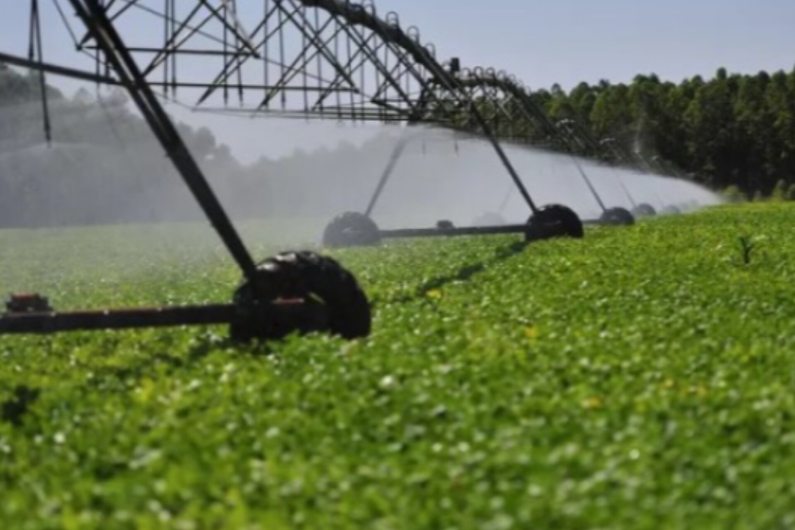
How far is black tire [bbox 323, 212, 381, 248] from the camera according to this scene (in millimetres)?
25250

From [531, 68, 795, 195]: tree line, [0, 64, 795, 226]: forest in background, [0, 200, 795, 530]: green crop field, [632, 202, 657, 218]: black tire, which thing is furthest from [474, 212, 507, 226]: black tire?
[531, 68, 795, 195]: tree line

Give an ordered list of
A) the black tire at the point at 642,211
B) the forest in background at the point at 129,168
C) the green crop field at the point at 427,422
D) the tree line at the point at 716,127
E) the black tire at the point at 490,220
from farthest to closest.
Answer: the tree line at the point at 716,127, the black tire at the point at 642,211, the black tire at the point at 490,220, the forest in background at the point at 129,168, the green crop field at the point at 427,422

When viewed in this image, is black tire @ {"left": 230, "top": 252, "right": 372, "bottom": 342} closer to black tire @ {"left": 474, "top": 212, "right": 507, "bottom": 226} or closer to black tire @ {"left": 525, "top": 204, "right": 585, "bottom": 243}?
black tire @ {"left": 525, "top": 204, "right": 585, "bottom": 243}

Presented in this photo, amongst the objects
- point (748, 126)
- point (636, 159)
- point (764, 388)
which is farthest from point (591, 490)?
point (748, 126)

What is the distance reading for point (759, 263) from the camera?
16953mm

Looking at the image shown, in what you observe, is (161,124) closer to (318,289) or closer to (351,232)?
(318,289)

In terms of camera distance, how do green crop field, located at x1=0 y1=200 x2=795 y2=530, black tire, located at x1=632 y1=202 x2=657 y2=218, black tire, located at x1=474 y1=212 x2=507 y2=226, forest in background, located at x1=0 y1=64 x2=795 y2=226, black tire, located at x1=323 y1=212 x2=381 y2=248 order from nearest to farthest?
1. green crop field, located at x1=0 y1=200 x2=795 y2=530
2. black tire, located at x1=323 y1=212 x2=381 y2=248
3. forest in background, located at x1=0 y1=64 x2=795 y2=226
4. black tire, located at x1=474 y1=212 x2=507 y2=226
5. black tire, located at x1=632 y1=202 x2=657 y2=218

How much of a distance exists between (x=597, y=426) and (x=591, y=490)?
40.2 inches

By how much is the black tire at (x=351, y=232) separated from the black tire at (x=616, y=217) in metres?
9.12

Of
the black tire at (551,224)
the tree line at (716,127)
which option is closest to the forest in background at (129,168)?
the tree line at (716,127)

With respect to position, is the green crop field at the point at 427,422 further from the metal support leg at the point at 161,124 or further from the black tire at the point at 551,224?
the black tire at the point at 551,224

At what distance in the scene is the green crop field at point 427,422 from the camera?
4.93 m

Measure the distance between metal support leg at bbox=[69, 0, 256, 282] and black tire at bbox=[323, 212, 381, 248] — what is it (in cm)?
1538

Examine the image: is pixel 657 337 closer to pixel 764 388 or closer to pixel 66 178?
pixel 764 388
